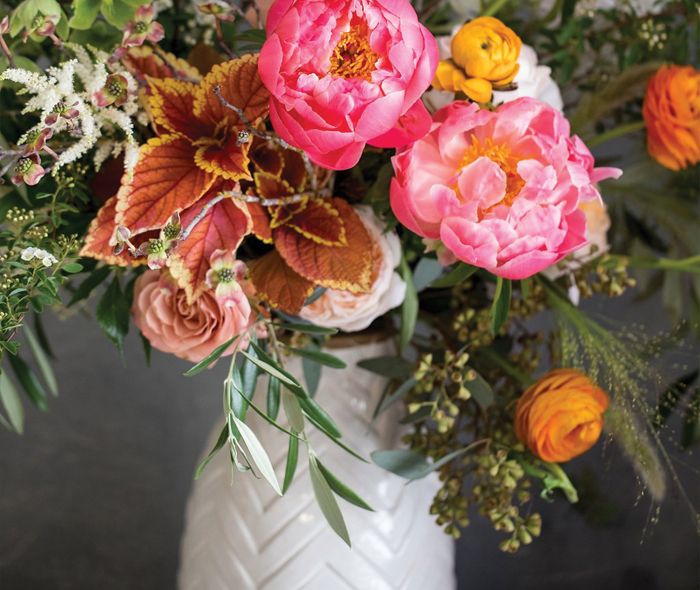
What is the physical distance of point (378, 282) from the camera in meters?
0.51

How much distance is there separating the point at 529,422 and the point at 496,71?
219mm

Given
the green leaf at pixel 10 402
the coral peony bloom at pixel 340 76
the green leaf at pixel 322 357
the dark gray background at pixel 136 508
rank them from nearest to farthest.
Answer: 1. the coral peony bloom at pixel 340 76
2. the green leaf at pixel 322 357
3. the green leaf at pixel 10 402
4. the dark gray background at pixel 136 508

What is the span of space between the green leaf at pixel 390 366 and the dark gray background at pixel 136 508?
1.20ft

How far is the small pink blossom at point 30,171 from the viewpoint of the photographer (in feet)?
1.31

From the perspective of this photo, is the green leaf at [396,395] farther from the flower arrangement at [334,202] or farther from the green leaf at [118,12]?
the green leaf at [118,12]

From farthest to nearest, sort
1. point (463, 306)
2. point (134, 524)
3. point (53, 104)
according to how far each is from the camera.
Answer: point (134, 524) → point (463, 306) → point (53, 104)

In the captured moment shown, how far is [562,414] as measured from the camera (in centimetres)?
52

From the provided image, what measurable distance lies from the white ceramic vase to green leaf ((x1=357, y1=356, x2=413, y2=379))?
37mm

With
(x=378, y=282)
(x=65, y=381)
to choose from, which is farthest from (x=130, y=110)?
(x=65, y=381)

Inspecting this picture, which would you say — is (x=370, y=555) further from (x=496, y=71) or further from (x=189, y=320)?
(x=496, y=71)

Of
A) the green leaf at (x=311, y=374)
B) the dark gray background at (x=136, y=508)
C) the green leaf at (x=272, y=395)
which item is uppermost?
the green leaf at (x=272, y=395)

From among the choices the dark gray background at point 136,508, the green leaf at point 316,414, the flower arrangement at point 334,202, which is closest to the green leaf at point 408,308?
the flower arrangement at point 334,202

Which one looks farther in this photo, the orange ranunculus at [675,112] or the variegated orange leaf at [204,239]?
the orange ranunculus at [675,112]

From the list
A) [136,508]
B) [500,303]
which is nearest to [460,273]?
[500,303]
